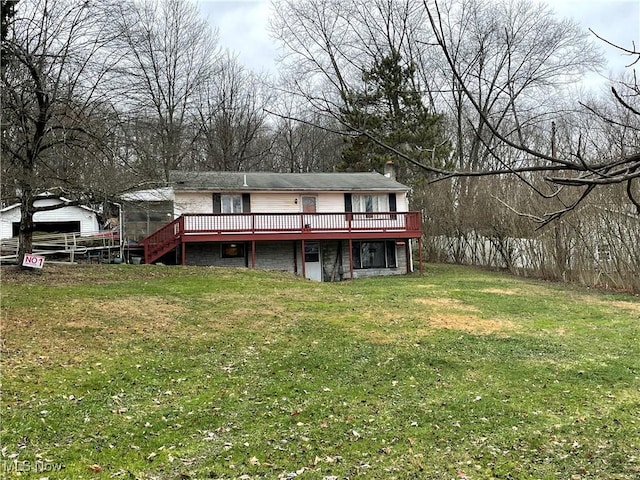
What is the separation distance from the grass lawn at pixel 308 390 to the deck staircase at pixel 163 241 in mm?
7509

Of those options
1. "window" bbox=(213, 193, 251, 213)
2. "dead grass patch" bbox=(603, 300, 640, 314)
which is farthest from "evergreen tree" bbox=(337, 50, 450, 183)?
"window" bbox=(213, 193, 251, 213)

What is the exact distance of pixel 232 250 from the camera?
67.9 ft

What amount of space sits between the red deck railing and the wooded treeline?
2.53 meters

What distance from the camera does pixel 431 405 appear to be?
5.56 m

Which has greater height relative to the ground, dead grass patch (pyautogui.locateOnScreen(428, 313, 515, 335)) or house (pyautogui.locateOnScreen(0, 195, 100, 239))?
house (pyautogui.locateOnScreen(0, 195, 100, 239))

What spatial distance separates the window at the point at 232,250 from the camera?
67.5 ft

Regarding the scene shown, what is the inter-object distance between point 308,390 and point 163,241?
14961 mm

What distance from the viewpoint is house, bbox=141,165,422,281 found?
19484 mm

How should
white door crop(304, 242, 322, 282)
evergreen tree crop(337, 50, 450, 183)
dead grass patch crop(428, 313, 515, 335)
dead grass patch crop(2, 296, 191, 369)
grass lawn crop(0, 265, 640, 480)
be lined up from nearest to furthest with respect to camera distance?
evergreen tree crop(337, 50, 450, 183) → grass lawn crop(0, 265, 640, 480) → dead grass patch crop(2, 296, 191, 369) → dead grass patch crop(428, 313, 515, 335) → white door crop(304, 242, 322, 282)

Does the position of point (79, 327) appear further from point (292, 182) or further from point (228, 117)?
point (228, 117)

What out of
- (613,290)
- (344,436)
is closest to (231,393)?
(344,436)

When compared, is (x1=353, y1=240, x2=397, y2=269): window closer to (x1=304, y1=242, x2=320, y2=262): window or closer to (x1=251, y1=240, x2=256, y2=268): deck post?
(x1=304, y1=242, x2=320, y2=262): window

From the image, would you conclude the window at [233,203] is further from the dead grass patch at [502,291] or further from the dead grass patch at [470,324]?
the dead grass patch at [470,324]

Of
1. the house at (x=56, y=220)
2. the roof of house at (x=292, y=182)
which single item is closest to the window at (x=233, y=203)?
the roof of house at (x=292, y=182)
